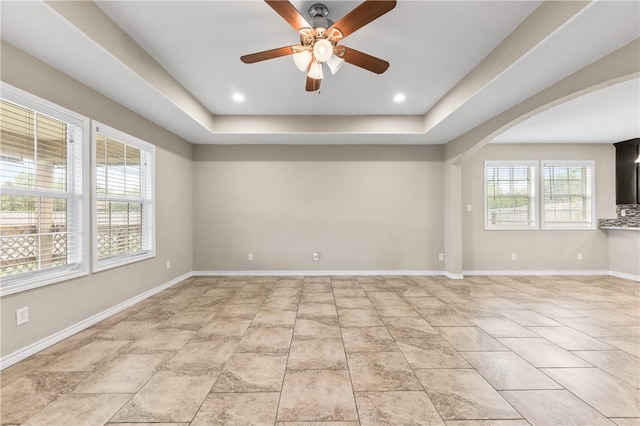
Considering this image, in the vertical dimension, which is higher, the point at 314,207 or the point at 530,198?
the point at 530,198

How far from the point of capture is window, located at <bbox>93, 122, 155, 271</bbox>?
10.6 ft

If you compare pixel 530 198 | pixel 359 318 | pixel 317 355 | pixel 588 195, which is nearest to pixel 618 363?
pixel 359 318

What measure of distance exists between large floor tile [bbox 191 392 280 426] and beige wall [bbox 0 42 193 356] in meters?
1.93

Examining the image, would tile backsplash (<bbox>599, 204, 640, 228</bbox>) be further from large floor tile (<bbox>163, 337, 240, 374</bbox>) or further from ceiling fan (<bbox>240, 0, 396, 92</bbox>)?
large floor tile (<bbox>163, 337, 240, 374</bbox>)

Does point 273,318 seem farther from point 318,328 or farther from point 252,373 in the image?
point 252,373

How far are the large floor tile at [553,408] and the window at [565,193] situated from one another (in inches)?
200

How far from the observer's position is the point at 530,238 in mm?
5617

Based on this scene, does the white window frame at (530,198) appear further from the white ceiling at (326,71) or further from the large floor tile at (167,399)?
the large floor tile at (167,399)

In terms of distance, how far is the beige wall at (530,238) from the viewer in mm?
5594

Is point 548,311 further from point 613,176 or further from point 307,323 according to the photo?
point 613,176

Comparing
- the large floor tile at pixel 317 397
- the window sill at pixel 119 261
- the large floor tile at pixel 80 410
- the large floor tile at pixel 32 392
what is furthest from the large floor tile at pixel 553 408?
the window sill at pixel 119 261

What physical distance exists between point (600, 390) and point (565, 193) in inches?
207

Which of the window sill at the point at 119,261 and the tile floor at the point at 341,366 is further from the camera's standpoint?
the window sill at the point at 119,261

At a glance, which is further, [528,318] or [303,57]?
[528,318]
